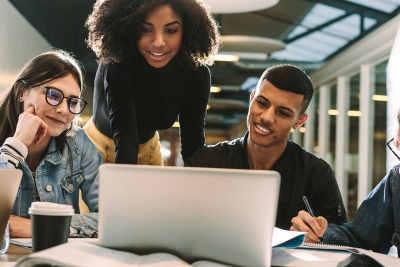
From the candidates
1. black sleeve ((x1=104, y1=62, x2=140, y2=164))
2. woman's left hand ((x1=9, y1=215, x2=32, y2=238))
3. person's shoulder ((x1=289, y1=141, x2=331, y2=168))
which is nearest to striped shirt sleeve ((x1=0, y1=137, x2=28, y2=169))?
woman's left hand ((x1=9, y1=215, x2=32, y2=238))

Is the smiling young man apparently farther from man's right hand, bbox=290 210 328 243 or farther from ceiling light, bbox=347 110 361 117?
ceiling light, bbox=347 110 361 117

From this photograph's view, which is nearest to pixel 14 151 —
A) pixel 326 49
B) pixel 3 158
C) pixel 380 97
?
pixel 3 158

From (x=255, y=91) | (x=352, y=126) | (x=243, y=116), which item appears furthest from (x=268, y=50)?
(x=243, y=116)

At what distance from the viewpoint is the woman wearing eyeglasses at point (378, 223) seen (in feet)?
5.72

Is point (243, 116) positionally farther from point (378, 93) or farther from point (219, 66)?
point (378, 93)

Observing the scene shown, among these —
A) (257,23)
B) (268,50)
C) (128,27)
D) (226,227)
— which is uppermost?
(257,23)

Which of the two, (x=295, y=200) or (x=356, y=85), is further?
(x=356, y=85)

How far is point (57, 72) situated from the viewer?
6.64 feet

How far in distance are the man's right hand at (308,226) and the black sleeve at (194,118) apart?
946 mm

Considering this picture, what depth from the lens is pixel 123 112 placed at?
2232 mm

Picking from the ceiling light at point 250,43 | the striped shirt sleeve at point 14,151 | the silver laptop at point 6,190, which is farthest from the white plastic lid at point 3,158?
the ceiling light at point 250,43

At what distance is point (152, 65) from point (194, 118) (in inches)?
12.8

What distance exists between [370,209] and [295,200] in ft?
1.28

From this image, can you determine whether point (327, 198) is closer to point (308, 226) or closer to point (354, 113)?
point (308, 226)
